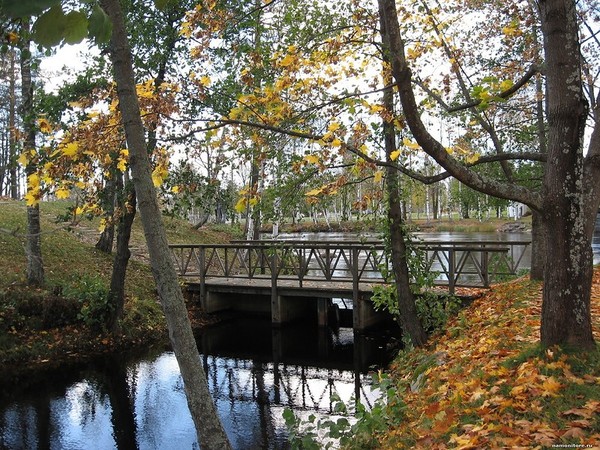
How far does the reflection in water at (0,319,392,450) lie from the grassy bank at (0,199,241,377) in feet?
2.60

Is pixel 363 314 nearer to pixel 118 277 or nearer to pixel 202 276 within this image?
pixel 202 276

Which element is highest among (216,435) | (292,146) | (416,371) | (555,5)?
(555,5)

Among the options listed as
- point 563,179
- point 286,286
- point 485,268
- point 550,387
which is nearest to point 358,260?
point 286,286

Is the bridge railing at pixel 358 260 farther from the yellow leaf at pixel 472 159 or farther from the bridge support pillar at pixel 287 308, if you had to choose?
the yellow leaf at pixel 472 159

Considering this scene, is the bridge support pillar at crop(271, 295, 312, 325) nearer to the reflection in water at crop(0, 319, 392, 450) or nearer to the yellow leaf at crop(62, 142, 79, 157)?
the reflection in water at crop(0, 319, 392, 450)

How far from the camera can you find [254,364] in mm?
11078

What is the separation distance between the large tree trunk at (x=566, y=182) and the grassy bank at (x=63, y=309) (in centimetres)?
749

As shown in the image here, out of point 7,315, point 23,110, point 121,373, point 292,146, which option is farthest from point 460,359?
point 7,315

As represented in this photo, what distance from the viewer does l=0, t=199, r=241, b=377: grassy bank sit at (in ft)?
33.4

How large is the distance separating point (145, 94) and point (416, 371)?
Result: 16.4ft

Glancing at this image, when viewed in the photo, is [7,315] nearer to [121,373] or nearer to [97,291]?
[97,291]

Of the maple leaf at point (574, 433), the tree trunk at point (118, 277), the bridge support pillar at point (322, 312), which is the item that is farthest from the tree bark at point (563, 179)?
the bridge support pillar at point (322, 312)

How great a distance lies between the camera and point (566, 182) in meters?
4.05

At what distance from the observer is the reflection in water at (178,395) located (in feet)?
23.9
